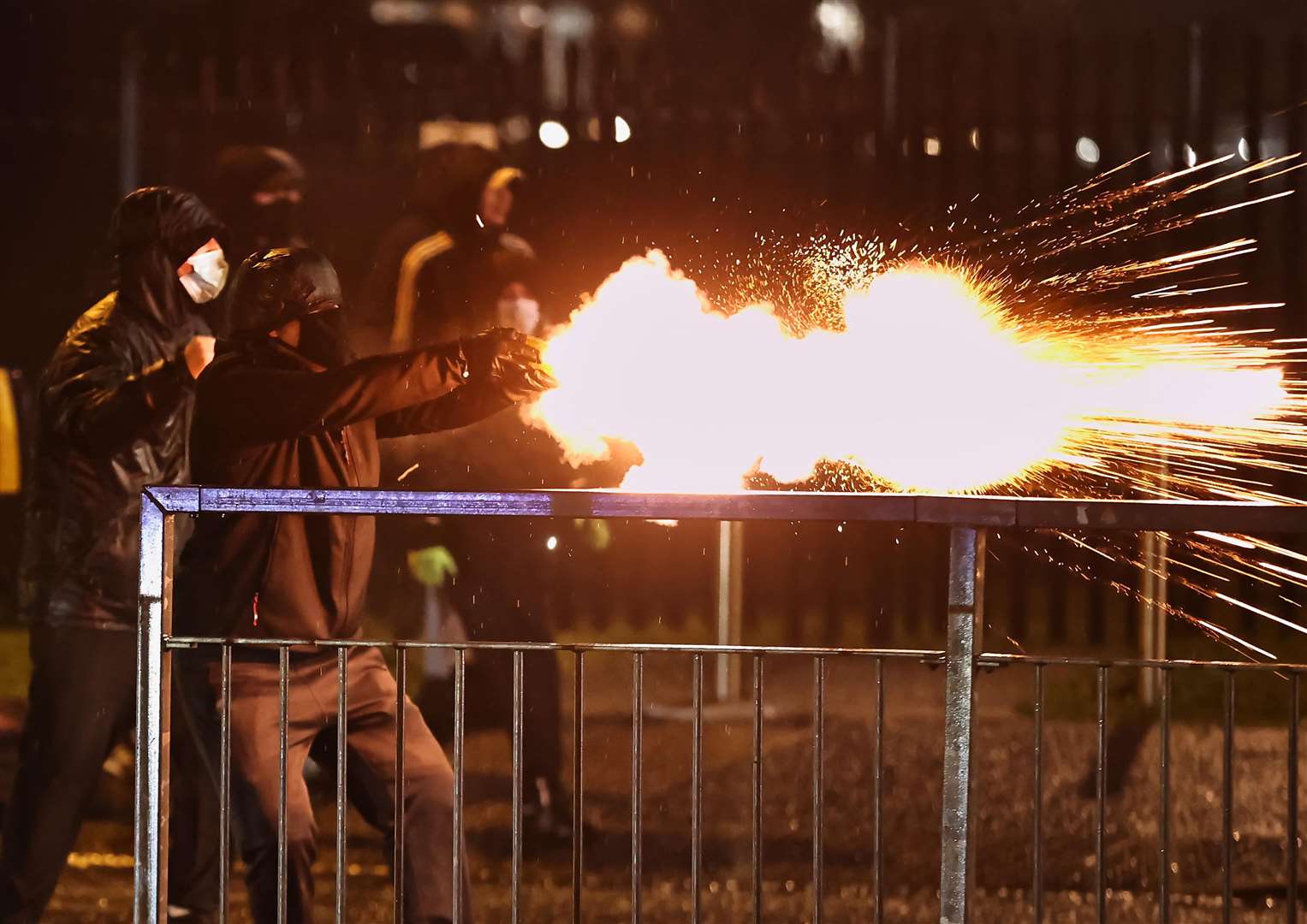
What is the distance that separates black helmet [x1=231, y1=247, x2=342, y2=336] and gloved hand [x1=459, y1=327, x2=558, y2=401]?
0.41 metres

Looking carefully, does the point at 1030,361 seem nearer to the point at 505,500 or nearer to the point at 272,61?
the point at 505,500

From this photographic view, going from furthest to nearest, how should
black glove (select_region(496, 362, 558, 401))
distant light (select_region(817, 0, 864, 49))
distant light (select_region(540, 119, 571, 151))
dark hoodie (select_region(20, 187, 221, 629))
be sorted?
distant light (select_region(817, 0, 864, 49))
distant light (select_region(540, 119, 571, 151))
dark hoodie (select_region(20, 187, 221, 629))
black glove (select_region(496, 362, 558, 401))

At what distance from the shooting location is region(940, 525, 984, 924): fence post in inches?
148

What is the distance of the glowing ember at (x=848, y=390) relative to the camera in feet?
19.9

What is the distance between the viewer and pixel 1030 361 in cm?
731

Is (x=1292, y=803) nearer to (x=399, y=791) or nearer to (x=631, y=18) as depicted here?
(x=399, y=791)

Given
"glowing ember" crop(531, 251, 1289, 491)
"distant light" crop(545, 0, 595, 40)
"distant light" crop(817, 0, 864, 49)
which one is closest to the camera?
"glowing ember" crop(531, 251, 1289, 491)

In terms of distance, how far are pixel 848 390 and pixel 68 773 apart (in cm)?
284

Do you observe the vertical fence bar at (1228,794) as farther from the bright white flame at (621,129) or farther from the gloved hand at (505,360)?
the bright white flame at (621,129)

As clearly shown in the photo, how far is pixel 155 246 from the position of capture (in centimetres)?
556

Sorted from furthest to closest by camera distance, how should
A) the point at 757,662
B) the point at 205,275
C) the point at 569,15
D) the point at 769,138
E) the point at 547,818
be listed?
the point at 569,15 → the point at 769,138 → the point at 547,818 → the point at 205,275 → the point at 757,662

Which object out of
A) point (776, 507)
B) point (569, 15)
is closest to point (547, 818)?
point (776, 507)

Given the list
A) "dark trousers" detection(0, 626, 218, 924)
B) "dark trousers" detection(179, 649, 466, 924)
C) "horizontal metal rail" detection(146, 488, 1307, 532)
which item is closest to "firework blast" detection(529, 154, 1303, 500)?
"horizontal metal rail" detection(146, 488, 1307, 532)

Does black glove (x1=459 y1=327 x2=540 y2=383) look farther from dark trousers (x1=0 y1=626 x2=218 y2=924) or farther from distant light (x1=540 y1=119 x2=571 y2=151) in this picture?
distant light (x1=540 y1=119 x2=571 y2=151)
